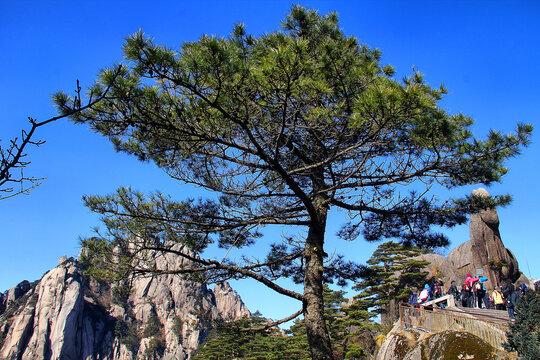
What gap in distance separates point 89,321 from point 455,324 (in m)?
93.8

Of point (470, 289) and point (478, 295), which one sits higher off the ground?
point (470, 289)

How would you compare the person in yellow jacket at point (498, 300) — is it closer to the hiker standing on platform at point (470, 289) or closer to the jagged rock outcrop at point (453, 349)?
the hiker standing on platform at point (470, 289)

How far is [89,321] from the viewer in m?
84.4

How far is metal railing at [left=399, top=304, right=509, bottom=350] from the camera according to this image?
7133mm

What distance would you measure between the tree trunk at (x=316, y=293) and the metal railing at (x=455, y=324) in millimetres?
2973

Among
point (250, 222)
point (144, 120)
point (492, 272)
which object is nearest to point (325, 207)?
point (250, 222)

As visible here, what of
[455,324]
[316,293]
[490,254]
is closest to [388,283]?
[490,254]

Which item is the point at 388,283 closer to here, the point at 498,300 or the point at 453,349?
the point at 498,300

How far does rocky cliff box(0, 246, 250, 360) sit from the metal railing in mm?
59717

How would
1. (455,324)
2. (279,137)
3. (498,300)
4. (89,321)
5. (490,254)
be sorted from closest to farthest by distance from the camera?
(279,137), (455,324), (498,300), (490,254), (89,321)

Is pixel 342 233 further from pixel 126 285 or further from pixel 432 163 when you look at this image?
pixel 126 285

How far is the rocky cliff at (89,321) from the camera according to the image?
72438 mm

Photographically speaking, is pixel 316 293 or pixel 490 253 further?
pixel 490 253

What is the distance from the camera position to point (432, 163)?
5.08 metres
